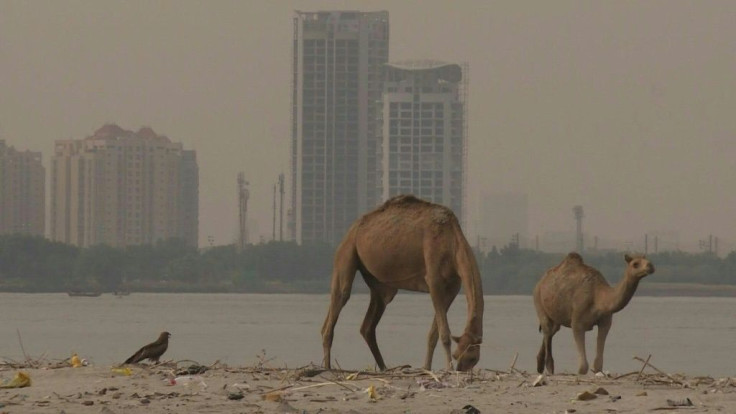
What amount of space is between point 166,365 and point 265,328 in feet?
295

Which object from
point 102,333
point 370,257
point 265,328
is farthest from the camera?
point 265,328

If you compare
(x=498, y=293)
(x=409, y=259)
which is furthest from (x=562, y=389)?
(x=498, y=293)

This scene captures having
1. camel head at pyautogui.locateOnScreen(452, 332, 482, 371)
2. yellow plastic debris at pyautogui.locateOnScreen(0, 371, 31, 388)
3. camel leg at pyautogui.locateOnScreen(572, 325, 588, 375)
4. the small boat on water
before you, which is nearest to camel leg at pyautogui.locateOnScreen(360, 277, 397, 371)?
camel head at pyautogui.locateOnScreen(452, 332, 482, 371)

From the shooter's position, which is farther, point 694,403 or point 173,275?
point 173,275

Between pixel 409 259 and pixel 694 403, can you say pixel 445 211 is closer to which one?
pixel 409 259

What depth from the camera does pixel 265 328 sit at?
104 meters

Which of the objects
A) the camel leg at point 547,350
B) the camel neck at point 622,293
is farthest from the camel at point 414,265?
the camel leg at point 547,350

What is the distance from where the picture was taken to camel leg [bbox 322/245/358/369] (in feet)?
51.8

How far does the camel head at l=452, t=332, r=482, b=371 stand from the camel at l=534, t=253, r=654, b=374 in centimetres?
221

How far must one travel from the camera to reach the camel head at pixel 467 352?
14289 mm

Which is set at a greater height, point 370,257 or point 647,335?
point 370,257

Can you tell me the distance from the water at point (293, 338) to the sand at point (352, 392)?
31.2 ft

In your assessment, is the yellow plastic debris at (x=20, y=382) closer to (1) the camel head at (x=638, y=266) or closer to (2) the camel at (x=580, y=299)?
(2) the camel at (x=580, y=299)

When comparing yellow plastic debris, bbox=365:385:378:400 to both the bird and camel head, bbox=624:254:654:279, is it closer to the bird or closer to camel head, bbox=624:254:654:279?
the bird
